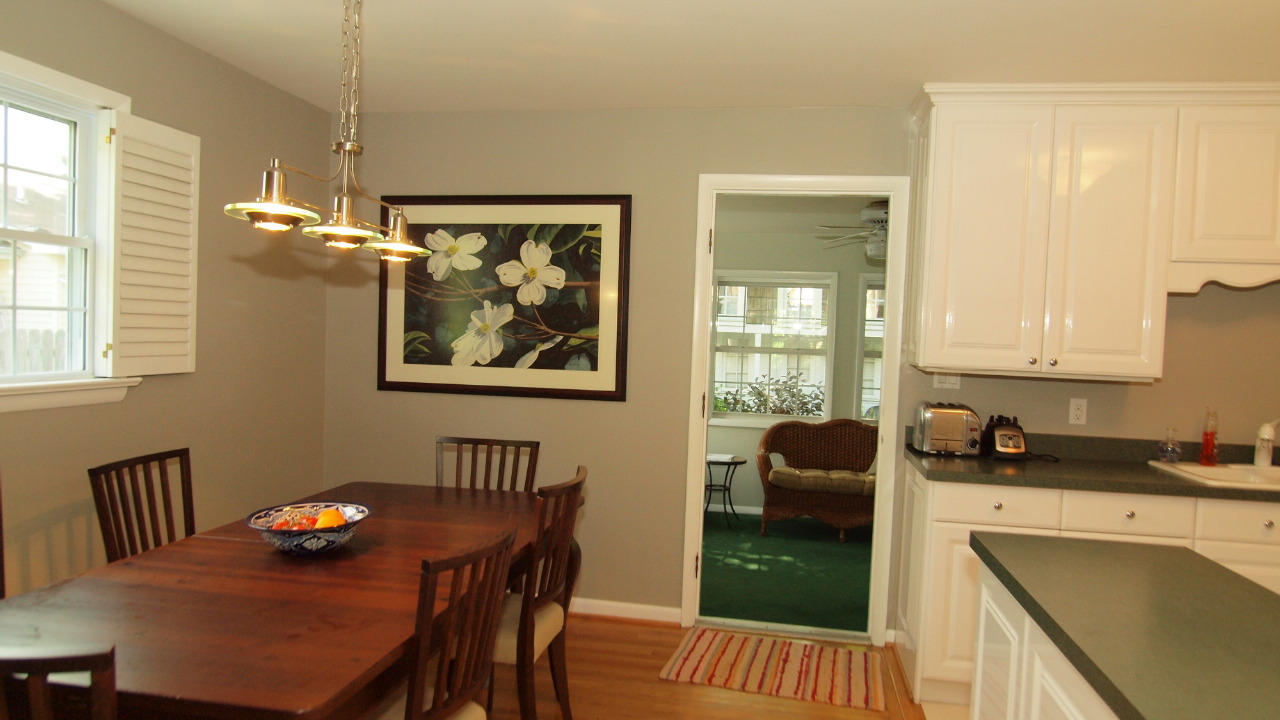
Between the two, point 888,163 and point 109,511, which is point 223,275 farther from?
point 888,163

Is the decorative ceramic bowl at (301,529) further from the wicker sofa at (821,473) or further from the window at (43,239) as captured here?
the wicker sofa at (821,473)

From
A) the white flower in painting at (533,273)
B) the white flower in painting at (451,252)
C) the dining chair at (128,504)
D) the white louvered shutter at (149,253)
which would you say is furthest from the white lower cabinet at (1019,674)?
the white louvered shutter at (149,253)

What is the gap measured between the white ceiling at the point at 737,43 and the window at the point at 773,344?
10.4 feet

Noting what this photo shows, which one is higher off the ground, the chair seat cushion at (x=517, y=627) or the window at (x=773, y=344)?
the window at (x=773, y=344)

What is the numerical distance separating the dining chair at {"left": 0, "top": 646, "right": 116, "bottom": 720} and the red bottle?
12.2ft

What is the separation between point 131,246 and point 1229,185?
13.2 feet

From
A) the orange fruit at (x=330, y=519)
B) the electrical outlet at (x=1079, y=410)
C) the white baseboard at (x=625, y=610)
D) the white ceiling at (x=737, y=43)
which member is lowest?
the white baseboard at (x=625, y=610)

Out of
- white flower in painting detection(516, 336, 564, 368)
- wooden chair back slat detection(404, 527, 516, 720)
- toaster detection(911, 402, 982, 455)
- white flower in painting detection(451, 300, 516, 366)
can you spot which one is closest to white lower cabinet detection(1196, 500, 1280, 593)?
toaster detection(911, 402, 982, 455)

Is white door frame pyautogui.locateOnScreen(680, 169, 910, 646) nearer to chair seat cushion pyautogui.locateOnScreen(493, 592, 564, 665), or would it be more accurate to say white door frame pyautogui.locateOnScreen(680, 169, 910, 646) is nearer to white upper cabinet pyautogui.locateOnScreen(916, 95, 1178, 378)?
white upper cabinet pyautogui.locateOnScreen(916, 95, 1178, 378)

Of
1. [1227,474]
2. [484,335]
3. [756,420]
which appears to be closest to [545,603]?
[484,335]

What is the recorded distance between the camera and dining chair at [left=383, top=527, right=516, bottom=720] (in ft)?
4.97

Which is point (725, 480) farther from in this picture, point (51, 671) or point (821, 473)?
point (51, 671)

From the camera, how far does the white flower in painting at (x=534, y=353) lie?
363 centimetres

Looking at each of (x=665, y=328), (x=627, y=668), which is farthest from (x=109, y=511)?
(x=665, y=328)
